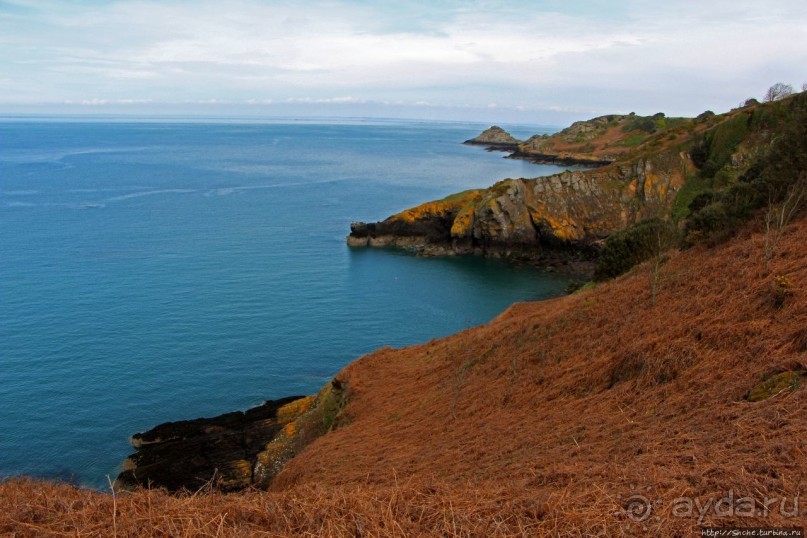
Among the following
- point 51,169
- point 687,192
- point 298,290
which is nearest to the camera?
point 298,290

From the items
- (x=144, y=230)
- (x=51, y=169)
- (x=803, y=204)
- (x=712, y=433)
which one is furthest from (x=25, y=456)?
Answer: (x=51, y=169)

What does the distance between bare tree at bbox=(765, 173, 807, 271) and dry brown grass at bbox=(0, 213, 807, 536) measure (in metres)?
0.43

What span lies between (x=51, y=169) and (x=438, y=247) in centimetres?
10293

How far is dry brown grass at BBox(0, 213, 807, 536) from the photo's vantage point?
671 centimetres

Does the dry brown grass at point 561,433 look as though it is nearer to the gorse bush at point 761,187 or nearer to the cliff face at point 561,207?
the gorse bush at point 761,187

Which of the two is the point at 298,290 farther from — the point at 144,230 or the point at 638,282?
the point at 638,282

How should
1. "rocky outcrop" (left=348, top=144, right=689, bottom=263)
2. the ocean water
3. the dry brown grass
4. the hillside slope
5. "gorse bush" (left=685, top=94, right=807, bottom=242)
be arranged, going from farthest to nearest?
"rocky outcrop" (left=348, top=144, right=689, bottom=263), the hillside slope, the ocean water, "gorse bush" (left=685, top=94, right=807, bottom=242), the dry brown grass

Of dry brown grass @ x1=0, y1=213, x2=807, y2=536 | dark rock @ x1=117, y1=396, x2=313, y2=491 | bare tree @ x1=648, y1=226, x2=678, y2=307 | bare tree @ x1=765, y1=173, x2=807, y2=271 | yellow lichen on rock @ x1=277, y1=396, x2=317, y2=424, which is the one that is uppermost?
bare tree @ x1=765, y1=173, x2=807, y2=271

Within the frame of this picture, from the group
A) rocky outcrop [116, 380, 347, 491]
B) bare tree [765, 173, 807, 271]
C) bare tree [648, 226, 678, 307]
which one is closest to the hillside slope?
bare tree [648, 226, 678, 307]

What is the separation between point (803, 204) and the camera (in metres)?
22.0

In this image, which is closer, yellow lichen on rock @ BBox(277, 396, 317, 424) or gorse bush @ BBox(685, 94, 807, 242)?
gorse bush @ BBox(685, 94, 807, 242)

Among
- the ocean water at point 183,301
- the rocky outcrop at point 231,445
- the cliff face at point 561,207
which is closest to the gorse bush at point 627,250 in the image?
the ocean water at point 183,301

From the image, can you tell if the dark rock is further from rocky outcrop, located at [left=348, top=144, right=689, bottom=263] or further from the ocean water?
rocky outcrop, located at [left=348, top=144, right=689, bottom=263]

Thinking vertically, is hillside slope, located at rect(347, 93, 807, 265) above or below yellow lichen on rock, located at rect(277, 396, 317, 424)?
above
